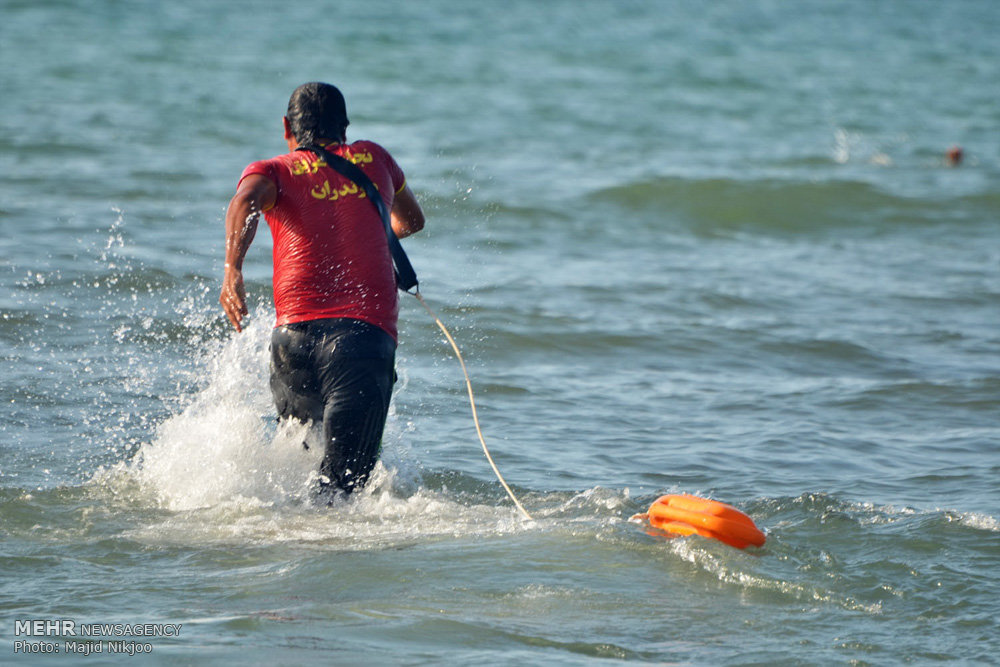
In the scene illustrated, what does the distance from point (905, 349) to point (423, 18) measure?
2948 cm

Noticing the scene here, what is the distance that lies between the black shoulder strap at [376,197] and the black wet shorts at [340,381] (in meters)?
0.31

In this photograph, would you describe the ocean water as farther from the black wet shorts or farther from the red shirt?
the red shirt

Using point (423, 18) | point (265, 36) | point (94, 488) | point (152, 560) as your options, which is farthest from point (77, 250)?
point (423, 18)

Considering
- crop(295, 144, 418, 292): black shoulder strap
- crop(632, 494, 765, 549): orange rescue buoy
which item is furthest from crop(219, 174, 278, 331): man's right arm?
crop(632, 494, 765, 549): orange rescue buoy

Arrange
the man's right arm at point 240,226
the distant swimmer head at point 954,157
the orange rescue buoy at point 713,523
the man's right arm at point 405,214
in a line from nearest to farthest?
the man's right arm at point 240,226, the orange rescue buoy at point 713,523, the man's right arm at point 405,214, the distant swimmer head at point 954,157

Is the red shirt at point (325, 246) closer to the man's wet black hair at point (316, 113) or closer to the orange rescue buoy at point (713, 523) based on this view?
the man's wet black hair at point (316, 113)

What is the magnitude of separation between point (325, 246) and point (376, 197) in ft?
1.01

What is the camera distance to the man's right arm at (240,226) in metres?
4.95

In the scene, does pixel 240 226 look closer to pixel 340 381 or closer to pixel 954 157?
pixel 340 381

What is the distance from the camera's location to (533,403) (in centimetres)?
796

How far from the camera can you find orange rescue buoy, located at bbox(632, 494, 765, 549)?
16.8 feet

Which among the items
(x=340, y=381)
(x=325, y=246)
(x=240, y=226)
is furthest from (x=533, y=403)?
(x=240, y=226)

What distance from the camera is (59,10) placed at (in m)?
31.9

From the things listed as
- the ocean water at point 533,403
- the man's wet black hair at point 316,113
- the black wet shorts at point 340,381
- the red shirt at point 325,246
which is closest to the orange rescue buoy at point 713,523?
the ocean water at point 533,403
